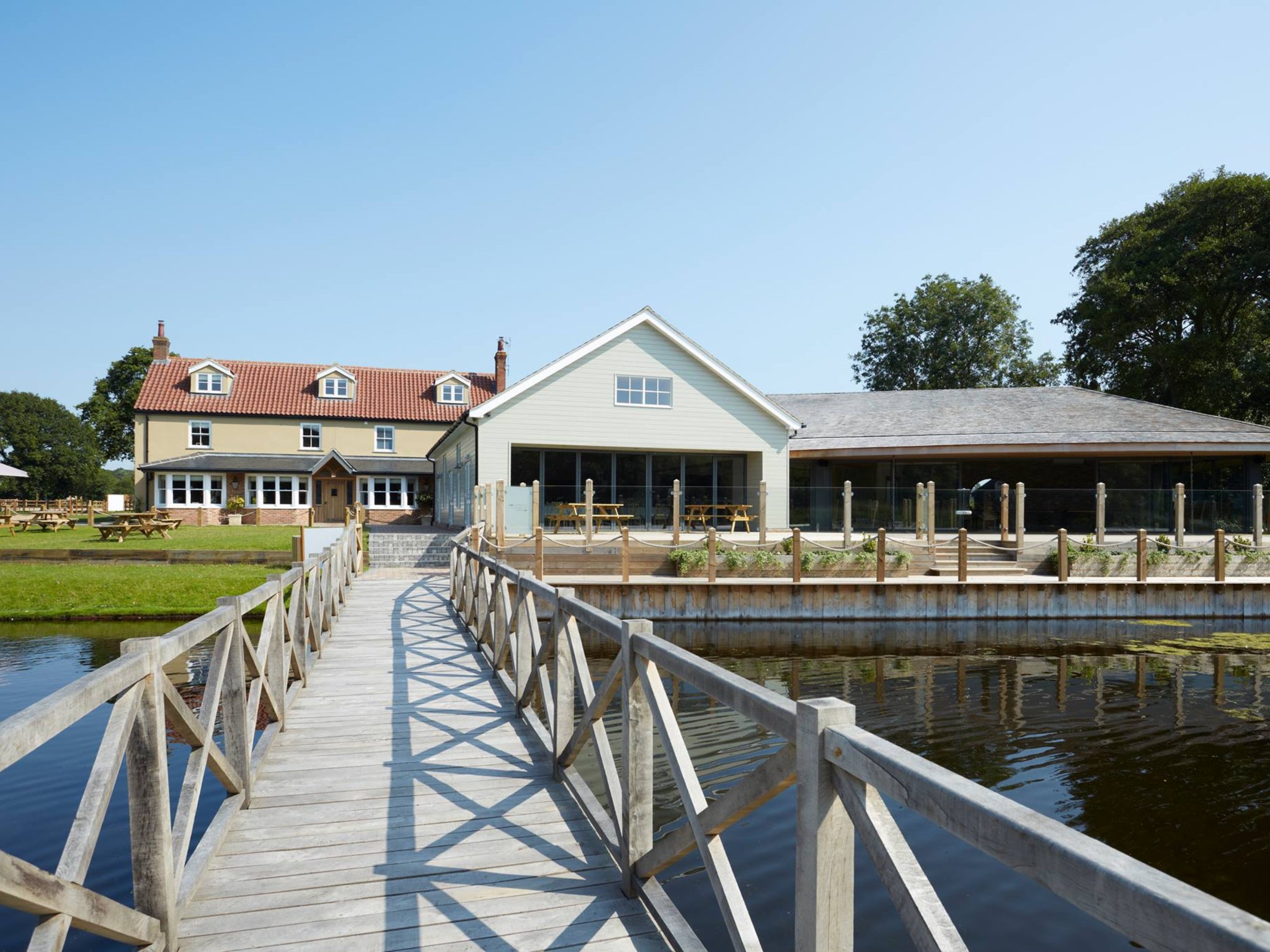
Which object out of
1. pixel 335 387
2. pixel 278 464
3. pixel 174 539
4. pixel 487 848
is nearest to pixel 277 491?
pixel 278 464

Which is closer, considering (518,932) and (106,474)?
(518,932)

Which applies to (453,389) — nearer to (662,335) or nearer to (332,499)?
(332,499)

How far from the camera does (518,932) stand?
310cm

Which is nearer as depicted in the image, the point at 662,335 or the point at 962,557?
the point at 962,557

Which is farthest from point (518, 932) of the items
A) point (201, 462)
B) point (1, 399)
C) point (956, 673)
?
point (1, 399)

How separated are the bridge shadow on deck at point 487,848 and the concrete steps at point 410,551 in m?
15.8

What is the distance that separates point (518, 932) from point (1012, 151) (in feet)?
49.7

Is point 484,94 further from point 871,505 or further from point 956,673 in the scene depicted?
point 871,505

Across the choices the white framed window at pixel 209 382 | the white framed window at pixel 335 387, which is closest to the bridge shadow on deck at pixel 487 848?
the white framed window at pixel 335 387

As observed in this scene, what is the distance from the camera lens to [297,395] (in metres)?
40.1

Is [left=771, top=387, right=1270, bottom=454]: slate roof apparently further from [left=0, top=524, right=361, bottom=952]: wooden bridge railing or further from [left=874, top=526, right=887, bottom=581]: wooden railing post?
[left=0, top=524, right=361, bottom=952]: wooden bridge railing

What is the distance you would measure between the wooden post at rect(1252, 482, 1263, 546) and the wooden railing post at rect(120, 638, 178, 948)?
83.4 ft

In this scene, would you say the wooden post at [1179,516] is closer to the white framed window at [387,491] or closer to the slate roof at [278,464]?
the slate roof at [278,464]

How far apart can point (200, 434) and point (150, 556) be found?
19.4 meters
